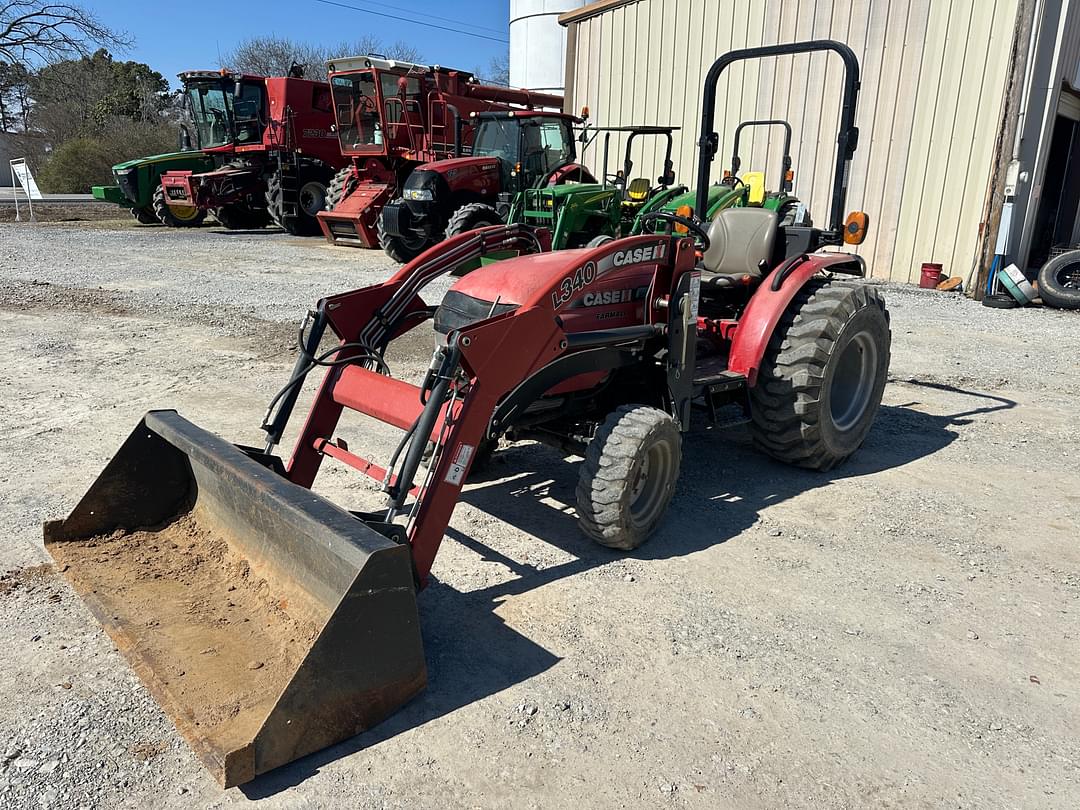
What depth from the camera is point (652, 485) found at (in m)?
3.84

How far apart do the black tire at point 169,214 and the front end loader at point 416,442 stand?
17031 mm

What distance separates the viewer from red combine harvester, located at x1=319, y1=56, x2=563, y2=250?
1602 centimetres

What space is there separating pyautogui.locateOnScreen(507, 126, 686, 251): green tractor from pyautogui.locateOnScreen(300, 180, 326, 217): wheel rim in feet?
25.6

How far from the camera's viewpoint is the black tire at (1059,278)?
10.5m

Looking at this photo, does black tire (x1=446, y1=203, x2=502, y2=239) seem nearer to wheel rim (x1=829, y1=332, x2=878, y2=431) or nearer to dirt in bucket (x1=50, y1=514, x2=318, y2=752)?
wheel rim (x1=829, y1=332, x2=878, y2=431)

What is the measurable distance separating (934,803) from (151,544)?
117 inches

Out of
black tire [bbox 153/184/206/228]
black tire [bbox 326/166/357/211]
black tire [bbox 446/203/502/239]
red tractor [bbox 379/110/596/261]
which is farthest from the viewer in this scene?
black tire [bbox 153/184/206/228]

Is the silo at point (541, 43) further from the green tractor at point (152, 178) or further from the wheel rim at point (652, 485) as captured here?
the wheel rim at point (652, 485)

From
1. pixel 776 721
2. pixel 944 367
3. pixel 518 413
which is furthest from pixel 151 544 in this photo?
pixel 944 367

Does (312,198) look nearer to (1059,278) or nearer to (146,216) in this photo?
(146,216)

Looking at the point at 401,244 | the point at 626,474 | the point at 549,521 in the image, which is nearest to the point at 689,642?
the point at 626,474

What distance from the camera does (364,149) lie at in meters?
16.9

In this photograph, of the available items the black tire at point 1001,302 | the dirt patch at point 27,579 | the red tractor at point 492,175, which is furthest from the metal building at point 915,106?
the dirt patch at point 27,579

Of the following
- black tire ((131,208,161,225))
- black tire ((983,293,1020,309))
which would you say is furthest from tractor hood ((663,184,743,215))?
black tire ((131,208,161,225))
